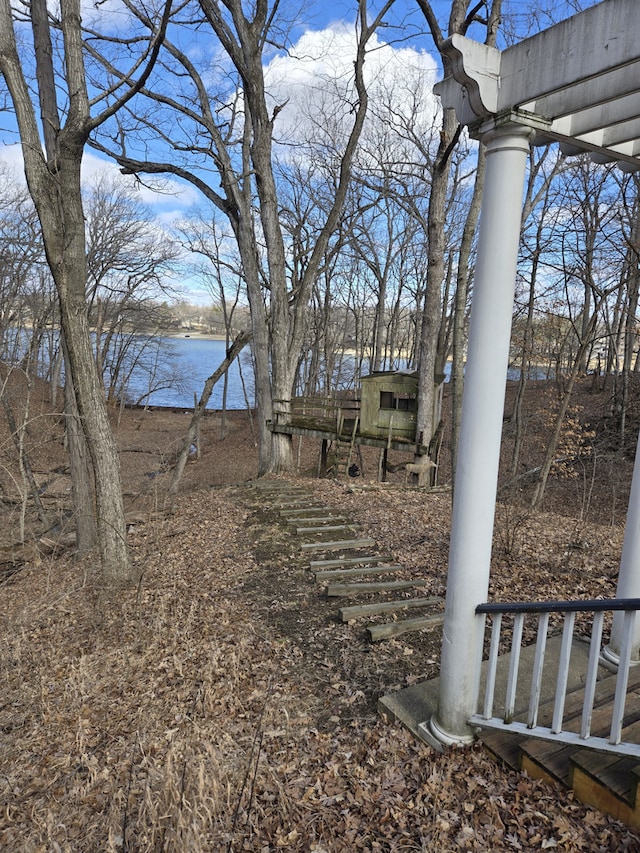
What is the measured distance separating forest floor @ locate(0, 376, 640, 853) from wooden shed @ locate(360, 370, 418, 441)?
6.78 m

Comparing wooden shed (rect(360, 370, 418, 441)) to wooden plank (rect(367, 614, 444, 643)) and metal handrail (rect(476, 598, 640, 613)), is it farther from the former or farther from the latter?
metal handrail (rect(476, 598, 640, 613))

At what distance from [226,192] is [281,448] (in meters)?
6.70

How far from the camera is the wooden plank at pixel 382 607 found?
4.97 metres

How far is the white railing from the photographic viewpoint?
2.39 meters

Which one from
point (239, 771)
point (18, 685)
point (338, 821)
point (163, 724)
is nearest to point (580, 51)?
point (338, 821)

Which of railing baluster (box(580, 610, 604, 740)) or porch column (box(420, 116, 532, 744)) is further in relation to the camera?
porch column (box(420, 116, 532, 744))

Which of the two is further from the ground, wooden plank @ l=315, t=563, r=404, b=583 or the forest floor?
wooden plank @ l=315, t=563, r=404, b=583

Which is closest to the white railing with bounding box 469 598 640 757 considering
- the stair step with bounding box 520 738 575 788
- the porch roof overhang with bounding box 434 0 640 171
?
the stair step with bounding box 520 738 575 788

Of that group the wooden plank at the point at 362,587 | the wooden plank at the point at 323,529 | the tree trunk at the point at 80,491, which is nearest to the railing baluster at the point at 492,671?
the wooden plank at the point at 362,587

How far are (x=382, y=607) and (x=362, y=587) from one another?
0.53 meters

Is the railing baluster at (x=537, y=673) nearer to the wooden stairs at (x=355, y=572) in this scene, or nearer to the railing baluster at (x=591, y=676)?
the railing baluster at (x=591, y=676)

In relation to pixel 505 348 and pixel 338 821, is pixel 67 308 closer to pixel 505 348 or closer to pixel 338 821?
pixel 505 348

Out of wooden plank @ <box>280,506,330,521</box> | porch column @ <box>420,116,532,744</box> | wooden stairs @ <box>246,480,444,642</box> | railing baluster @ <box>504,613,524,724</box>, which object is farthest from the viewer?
wooden plank @ <box>280,506,330,521</box>

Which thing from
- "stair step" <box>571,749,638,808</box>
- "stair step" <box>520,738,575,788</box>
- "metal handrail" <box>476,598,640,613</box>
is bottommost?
"stair step" <box>520,738,575,788</box>
